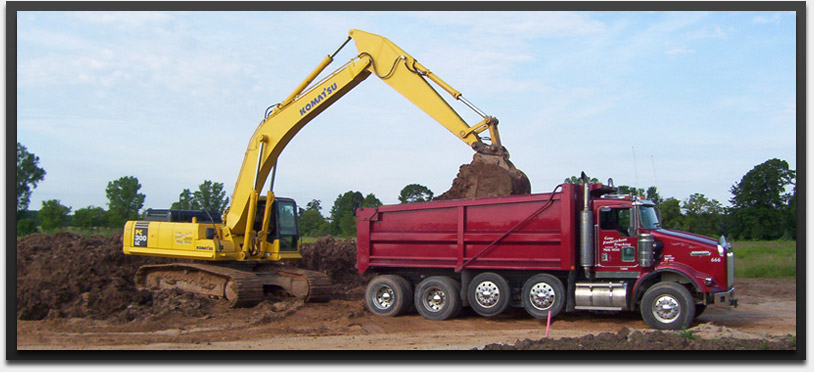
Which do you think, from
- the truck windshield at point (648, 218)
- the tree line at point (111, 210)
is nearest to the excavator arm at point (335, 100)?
the truck windshield at point (648, 218)

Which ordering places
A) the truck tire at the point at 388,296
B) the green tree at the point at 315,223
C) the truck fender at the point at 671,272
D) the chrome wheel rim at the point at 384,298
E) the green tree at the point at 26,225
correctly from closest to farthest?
the truck fender at the point at 671,272 → the truck tire at the point at 388,296 → the chrome wheel rim at the point at 384,298 → the green tree at the point at 26,225 → the green tree at the point at 315,223

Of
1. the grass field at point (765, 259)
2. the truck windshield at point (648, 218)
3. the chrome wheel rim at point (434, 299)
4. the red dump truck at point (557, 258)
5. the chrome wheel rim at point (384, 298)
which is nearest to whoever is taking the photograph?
the red dump truck at point (557, 258)

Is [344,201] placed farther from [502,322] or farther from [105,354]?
[105,354]

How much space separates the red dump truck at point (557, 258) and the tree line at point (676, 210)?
7.12m

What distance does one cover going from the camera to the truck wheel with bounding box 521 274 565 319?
41.3 feet

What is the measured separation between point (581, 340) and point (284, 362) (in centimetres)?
398

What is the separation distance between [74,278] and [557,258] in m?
10.0

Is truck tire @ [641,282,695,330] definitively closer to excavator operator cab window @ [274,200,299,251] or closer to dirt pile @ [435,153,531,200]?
dirt pile @ [435,153,531,200]

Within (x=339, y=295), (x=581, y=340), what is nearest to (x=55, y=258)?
(x=339, y=295)

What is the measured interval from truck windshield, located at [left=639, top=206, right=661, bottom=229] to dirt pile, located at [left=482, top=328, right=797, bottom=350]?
8.75ft

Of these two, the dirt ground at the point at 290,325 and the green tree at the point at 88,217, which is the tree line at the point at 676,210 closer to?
the green tree at the point at 88,217

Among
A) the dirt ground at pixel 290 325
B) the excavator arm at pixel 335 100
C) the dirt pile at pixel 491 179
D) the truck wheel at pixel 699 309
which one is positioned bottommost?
the dirt ground at pixel 290 325

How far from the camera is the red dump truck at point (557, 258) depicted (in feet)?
39.4

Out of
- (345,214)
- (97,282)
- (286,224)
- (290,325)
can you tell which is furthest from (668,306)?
(345,214)
